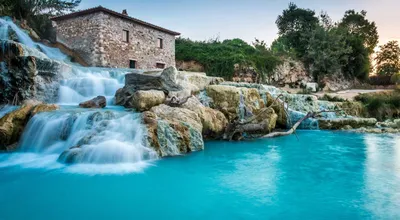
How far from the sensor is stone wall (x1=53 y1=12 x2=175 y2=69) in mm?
17250

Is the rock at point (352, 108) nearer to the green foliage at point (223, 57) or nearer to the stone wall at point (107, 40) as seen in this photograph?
the green foliage at point (223, 57)

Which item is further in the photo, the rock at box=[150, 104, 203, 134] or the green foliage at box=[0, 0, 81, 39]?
the green foliage at box=[0, 0, 81, 39]

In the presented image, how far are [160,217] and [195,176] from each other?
72.4 inches

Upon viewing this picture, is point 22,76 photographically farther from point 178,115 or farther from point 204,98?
point 204,98

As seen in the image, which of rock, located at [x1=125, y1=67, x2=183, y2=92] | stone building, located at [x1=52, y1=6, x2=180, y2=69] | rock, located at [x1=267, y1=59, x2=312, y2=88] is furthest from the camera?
rock, located at [x1=267, y1=59, x2=312, y2=88]

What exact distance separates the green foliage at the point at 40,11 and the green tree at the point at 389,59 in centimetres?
3614

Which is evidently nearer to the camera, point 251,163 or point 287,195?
point 287,195

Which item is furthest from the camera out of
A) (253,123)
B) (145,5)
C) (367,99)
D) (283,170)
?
Result: (145,5)

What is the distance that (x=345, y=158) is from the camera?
719cm

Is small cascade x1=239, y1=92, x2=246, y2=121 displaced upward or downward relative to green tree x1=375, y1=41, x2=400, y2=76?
downward

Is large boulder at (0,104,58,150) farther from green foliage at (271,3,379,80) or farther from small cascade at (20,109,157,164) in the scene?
green foliage at (271,3,379,80)

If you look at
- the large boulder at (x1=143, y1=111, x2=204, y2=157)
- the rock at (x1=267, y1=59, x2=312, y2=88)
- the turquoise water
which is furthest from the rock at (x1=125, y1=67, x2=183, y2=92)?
the rock at (x1=267, y1=59, x2=312, y2=88)

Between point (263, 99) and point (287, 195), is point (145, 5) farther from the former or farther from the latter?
point (287, 195)

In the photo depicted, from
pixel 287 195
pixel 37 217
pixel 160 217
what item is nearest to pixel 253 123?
pixel 287 195
